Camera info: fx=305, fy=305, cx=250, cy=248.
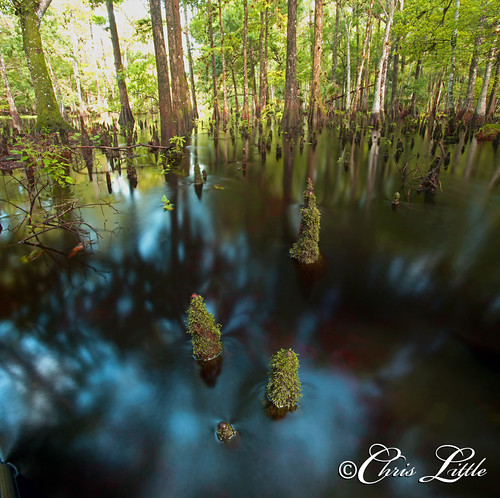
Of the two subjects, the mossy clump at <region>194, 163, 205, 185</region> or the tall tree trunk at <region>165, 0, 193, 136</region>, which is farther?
the tall tree trunk at <region>165, 0, 193, 136</region>

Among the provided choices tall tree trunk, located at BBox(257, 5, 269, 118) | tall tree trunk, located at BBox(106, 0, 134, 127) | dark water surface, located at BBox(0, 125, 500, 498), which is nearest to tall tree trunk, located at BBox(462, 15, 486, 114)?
tall tree trunk, located at BBox(257, 5, 269, 118)

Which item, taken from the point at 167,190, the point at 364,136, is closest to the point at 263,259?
the point at 167,190

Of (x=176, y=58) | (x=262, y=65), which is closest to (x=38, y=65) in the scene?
(x=176, y=58)

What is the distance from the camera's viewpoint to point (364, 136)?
20.1 metres

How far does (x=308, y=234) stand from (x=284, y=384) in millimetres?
3055

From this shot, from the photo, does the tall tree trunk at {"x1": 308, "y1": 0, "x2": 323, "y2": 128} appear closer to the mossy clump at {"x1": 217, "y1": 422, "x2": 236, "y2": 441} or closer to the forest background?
the forest background

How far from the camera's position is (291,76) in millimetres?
17016

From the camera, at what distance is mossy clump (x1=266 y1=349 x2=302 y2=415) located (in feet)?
9.25

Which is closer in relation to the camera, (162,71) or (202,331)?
(202,331)

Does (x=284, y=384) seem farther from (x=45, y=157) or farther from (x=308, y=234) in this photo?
(x=45, y=157)

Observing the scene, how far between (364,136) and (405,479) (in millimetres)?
20895

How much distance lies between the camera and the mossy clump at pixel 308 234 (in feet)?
17.1

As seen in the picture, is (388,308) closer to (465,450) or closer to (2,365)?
(465,450)
